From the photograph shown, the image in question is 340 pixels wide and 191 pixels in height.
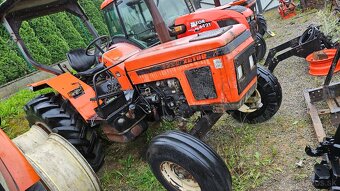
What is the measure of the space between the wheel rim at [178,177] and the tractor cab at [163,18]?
2410 millimetres

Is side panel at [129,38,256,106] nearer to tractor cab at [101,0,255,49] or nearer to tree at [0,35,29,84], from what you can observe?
tractor cab at [101,0,255,49]

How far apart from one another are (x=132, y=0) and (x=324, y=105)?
3234mm

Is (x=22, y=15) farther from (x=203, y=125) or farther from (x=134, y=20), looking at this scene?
(x=203, y=125)

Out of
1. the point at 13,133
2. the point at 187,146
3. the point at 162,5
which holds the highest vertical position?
the point at 162,5

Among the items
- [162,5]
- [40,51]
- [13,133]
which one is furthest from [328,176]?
[40,51]

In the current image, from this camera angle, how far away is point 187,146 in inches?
94.2

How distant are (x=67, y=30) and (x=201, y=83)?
28.6 feet

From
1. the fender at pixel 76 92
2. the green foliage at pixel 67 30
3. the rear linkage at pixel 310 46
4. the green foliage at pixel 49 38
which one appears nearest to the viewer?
the fender at pixel 76 92

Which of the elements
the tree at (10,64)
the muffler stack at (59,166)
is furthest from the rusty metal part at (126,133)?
the tree at (10,64)

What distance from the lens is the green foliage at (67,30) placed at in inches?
399

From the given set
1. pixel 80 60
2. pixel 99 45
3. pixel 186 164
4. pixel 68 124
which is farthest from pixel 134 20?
pixel 186 164

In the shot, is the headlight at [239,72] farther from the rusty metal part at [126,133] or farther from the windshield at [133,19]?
the windshield at [133,19]

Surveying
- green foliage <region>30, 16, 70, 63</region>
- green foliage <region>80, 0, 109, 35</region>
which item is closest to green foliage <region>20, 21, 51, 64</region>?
green foliage <region>30, 16, 70, 63</region>

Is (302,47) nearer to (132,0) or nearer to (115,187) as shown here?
(132,0)
